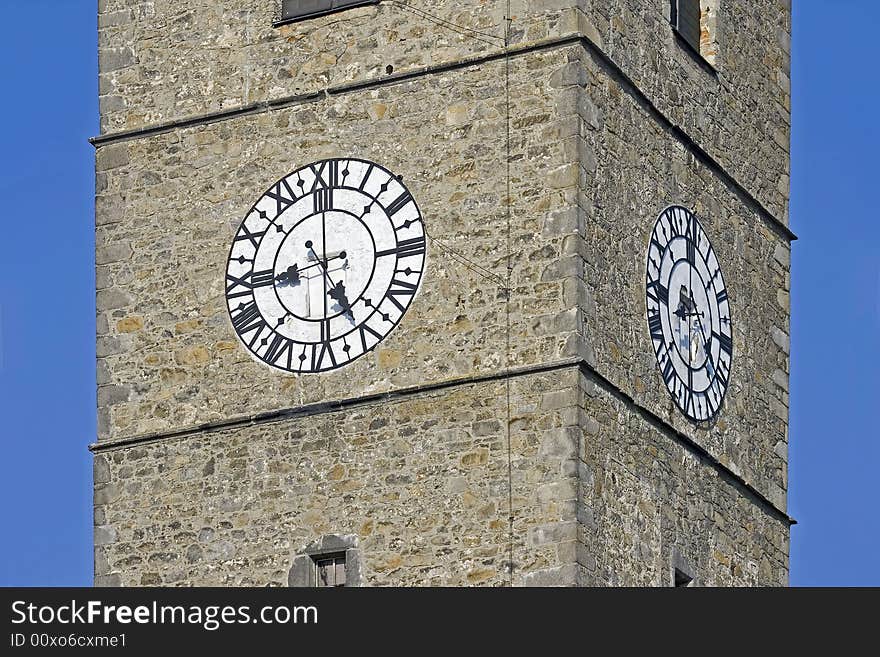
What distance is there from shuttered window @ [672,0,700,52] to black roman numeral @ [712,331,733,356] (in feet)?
9.25

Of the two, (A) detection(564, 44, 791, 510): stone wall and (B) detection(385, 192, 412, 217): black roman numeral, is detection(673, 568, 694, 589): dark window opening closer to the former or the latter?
(A) detection(564, 44, 791, 510): stone wall

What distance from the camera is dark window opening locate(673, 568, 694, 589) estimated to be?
4317 centimetres

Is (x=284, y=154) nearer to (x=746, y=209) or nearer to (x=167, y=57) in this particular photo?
(x=167, y=57)

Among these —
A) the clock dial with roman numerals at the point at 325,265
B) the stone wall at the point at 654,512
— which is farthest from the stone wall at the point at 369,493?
the clock dial with roman numerals at the point at 325,265

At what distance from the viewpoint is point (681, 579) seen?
142ft

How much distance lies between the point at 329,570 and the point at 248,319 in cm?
255

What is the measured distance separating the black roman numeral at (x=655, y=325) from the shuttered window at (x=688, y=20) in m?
3.08

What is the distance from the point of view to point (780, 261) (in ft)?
153

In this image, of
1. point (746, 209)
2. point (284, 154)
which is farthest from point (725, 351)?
point (284, 154)

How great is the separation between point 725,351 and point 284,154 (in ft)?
14.9

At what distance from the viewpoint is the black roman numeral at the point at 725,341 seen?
1762 inches

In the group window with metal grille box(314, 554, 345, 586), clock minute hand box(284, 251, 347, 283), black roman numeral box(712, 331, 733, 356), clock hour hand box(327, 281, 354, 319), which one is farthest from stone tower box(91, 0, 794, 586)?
clock minute hand box(284, 251, 347, 283)
